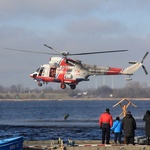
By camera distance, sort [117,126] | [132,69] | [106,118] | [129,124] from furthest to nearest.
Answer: [132,69] < [117,126] < [106,118] < [129,124]

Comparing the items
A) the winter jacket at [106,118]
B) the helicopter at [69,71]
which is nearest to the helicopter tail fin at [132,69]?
the helicopter at [69,71]

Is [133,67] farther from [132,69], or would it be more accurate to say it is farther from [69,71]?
[69,71]

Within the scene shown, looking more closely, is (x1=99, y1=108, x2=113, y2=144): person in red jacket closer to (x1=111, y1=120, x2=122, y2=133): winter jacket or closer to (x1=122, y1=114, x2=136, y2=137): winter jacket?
(x1=122, y1=114, x2=136, y2=137): winter jacket

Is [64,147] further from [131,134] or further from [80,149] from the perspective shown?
[131,134]

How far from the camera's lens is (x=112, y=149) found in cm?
2939

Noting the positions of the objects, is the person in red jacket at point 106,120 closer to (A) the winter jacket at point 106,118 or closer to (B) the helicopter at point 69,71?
(A) the winter jacket at point 106,118

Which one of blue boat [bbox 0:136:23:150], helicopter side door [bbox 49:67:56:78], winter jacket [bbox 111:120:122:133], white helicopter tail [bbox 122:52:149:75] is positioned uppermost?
white helicopter tail [bbox 122:52:149:75]

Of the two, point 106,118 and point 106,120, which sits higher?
point 106,118

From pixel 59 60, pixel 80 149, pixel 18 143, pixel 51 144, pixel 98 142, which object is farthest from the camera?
pixel 59 60

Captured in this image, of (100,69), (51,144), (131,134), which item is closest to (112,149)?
(131,134)

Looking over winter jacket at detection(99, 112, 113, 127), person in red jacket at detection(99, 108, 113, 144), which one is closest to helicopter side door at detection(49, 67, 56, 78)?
person in red jacket at detection(99, 108, 113, 144)

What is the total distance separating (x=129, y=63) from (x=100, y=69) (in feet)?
10.7

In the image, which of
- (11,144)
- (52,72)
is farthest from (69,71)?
(11,144)

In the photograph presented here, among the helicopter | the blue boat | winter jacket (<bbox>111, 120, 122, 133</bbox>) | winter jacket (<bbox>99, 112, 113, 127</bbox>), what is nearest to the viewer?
the blue boat
